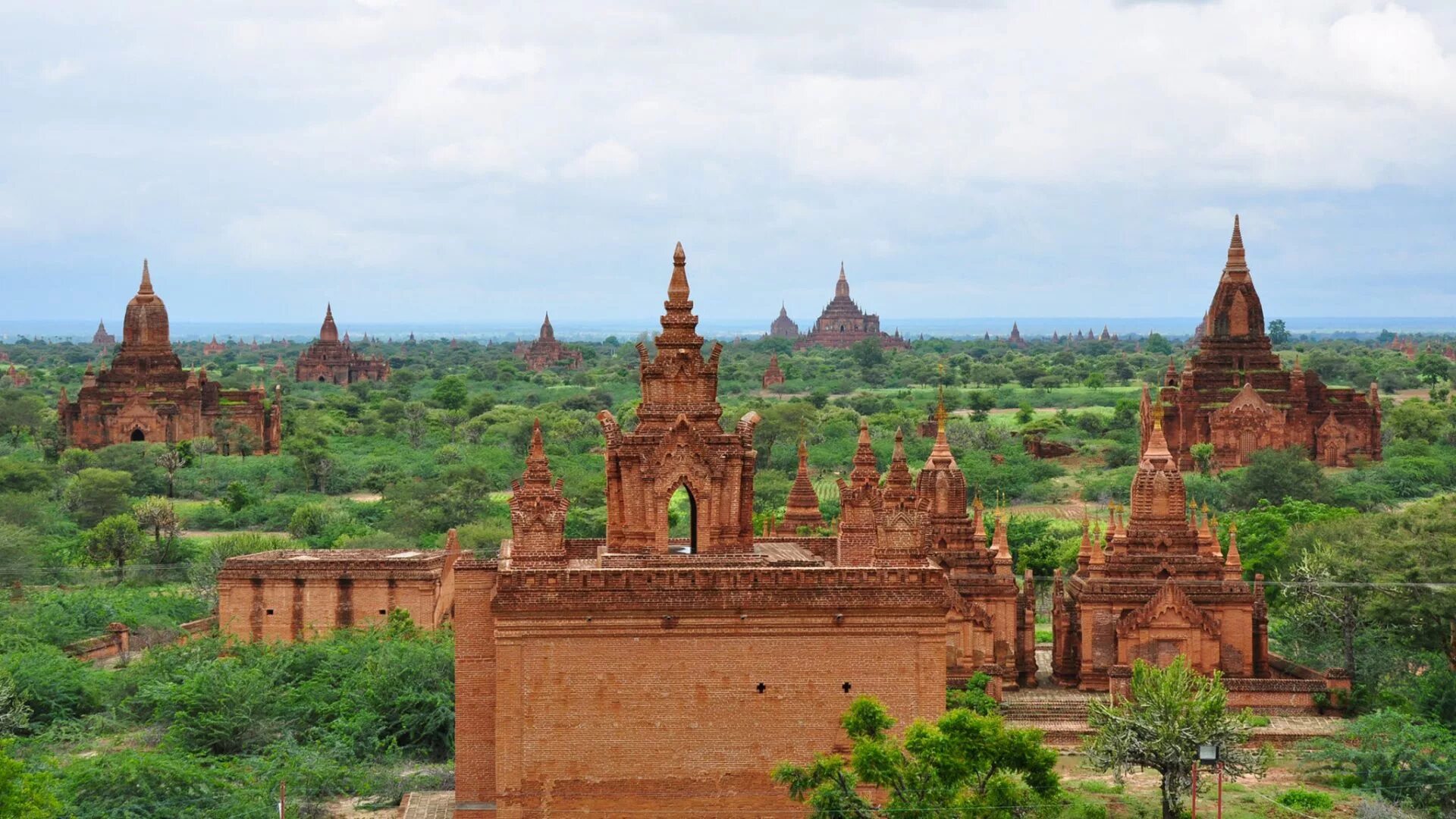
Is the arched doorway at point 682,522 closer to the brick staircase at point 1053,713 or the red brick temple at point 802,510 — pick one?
the red brick temple at point 802,510

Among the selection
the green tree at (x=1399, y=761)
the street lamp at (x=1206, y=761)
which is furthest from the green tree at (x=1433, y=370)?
the street lamp at (x=1206, y=761)

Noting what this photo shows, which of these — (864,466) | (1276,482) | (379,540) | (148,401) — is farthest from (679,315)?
(148,401)

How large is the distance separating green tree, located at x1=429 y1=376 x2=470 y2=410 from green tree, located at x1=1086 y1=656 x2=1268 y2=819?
9649 centimetres

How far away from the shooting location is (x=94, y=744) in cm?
3506

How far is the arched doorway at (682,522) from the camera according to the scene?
2891 cm

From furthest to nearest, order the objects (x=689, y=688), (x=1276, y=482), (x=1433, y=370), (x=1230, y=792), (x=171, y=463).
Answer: (x=1433, y=370) → (x=171, y=463) → (x=1276, y=482) → (x=1230, y=792) → (x=689, y=688)

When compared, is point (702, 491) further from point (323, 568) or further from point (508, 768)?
point (323, 568)

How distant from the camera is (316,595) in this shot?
42.2 m

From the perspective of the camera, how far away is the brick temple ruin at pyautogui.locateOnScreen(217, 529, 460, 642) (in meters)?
42.1

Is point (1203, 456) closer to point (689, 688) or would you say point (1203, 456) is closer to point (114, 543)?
point (114, 543)

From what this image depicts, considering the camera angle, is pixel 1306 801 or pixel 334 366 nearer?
pixel 1306 801

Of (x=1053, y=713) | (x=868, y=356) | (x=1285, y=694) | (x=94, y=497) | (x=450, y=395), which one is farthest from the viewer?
(x=868, y=356)

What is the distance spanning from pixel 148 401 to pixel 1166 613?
60.4m

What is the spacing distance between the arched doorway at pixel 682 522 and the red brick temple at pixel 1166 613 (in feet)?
28.4
